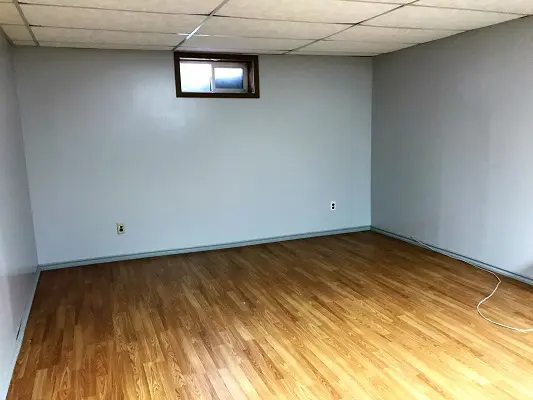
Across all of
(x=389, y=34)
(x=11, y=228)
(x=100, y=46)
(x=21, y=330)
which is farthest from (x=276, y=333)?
(x=100, y=46)

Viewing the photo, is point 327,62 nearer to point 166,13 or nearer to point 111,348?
point 166,13

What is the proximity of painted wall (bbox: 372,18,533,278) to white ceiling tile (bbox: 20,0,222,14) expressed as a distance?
2.54 meters

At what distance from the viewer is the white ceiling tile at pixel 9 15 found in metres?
2.80

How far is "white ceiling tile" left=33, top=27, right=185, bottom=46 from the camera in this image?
11.7 feet

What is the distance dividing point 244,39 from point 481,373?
325 cm

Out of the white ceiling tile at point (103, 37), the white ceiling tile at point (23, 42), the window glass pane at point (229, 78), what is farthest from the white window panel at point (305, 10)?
the white ceiling tile at point (23, 42)

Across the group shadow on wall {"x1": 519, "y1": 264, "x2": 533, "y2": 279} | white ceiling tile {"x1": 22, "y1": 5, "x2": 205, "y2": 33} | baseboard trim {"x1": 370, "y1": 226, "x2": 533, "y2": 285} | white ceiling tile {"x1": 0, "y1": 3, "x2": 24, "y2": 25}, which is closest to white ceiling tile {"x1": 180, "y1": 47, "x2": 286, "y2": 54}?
white ceiling tile {"x1": 22, "y1": 5, "x2": 205, "y2": 33}

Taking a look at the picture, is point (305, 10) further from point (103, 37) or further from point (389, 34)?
point (103, 37)

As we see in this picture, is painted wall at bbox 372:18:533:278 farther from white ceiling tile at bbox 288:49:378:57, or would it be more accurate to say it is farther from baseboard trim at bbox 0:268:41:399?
baseboard trim at bbox 0:268:41:399

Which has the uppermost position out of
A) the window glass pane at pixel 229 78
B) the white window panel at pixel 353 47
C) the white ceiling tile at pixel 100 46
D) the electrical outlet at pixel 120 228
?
the white ceiling tile at pixel 100 46

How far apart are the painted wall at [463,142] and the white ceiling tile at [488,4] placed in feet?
1.38

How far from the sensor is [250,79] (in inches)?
201

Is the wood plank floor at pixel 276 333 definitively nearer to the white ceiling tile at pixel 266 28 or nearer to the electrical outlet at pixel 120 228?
the electrical outlet at pixel 120 228

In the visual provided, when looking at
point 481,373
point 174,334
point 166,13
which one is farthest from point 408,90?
point 174,334
